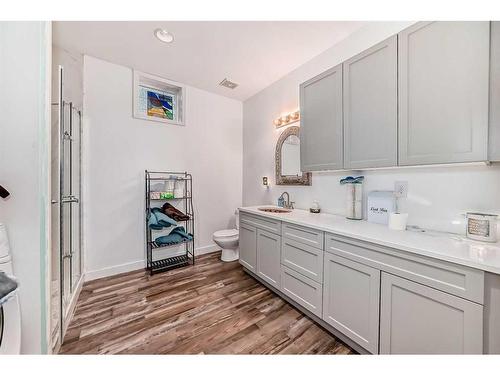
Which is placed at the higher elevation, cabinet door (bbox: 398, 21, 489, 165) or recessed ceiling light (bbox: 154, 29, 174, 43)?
recessed ceiling light (bbox: 154, 29, 174, 43)

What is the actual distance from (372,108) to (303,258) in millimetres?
1302

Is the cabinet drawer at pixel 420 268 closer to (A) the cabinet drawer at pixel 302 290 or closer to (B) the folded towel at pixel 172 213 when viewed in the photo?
(A) the cabinet drawer at pixel 302 290

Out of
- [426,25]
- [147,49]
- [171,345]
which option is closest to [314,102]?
[426,25]

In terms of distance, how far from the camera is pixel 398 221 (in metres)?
1.39

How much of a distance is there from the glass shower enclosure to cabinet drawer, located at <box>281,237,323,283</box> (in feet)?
5.40

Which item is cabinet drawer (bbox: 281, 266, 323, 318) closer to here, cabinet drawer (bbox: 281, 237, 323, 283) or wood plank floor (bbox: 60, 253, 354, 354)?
cabinet drawer (bbox: 281, 237, 323, 283)

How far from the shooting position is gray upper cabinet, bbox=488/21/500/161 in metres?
0.96

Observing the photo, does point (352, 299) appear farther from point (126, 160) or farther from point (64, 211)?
point (126, 160)

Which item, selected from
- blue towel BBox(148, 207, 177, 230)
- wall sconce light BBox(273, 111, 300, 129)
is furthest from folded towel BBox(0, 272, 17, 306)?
wall sconce light BBox(273, 111, 300, 129)

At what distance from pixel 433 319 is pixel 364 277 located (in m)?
0.34

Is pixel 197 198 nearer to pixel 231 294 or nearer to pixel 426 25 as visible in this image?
pixel 231 294

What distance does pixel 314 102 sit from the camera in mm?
1887

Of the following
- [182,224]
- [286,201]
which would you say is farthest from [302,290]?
[182,224]
